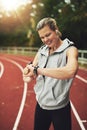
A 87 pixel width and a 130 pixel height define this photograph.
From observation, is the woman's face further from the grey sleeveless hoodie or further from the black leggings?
the black leggings

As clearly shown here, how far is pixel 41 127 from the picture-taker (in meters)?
→ 4.05

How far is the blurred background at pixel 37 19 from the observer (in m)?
37.4

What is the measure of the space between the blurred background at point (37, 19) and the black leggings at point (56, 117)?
32.7 m

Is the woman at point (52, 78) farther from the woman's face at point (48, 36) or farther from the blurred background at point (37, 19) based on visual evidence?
the blurred background at point (37, 19)

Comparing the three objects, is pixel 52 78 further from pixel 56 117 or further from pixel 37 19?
pixel 37 19

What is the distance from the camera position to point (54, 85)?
3.69 meters

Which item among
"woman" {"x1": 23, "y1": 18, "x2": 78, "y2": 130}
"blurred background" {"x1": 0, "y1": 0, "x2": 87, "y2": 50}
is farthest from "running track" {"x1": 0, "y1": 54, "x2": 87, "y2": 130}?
"blurred background" {"x1": 0, "y1": 0, "x2": 87, "y2": 50}

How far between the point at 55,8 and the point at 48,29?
45.5m

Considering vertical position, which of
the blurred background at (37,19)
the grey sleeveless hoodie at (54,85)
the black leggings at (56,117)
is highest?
the grey sleeveless hoodie at (54,85)

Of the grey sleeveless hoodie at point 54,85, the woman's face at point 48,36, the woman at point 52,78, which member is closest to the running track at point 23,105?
the woman at point 52,78

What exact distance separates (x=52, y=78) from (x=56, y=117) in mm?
443

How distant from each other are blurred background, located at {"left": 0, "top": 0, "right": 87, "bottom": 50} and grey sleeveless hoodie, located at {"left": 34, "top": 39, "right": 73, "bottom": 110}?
32.9 m

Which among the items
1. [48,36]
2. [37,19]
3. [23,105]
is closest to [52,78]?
[48,36]

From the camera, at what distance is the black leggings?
3822 mm
